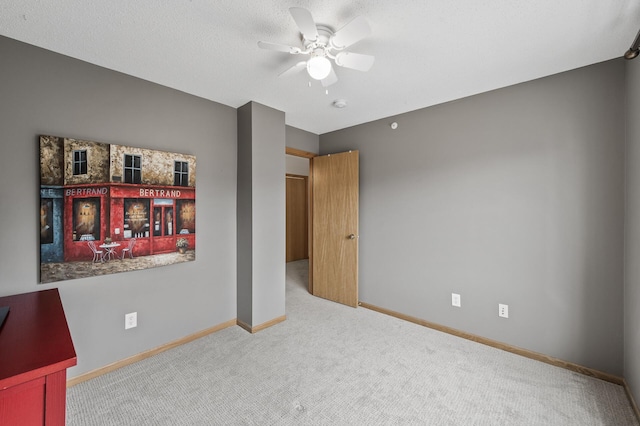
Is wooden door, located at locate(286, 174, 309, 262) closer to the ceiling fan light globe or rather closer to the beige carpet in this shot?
the beige carpet

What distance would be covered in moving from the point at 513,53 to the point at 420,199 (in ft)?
4.75

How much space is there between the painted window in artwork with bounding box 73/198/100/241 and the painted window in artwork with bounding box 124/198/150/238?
182mm

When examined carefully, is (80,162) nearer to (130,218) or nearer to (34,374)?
(130,218)

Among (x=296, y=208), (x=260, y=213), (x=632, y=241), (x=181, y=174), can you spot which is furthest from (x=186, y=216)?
(x=296, y=208)

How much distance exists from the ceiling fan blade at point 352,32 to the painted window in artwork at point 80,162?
Answer: 188 centimetres

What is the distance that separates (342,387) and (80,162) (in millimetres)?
2438

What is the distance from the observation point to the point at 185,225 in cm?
253

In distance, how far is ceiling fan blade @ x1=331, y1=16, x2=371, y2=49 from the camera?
1351 millimetres

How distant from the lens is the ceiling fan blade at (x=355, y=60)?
5.28 feet

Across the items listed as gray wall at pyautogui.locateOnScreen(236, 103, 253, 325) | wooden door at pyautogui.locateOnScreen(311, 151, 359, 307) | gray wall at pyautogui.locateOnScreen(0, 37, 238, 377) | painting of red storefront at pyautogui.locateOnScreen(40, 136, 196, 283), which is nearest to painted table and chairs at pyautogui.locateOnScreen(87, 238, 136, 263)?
painting of red storefront at pyautogui.locateOnScreen(40, 136, 196, 283)

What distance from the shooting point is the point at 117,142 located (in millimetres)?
2145

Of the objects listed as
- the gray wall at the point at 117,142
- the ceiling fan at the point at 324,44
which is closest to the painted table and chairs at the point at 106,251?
the gray wall at the point at 117,142

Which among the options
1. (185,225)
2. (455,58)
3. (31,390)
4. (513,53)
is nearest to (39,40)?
(185,225)

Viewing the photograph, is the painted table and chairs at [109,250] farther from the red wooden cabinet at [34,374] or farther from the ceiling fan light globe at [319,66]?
the ceiling fan light globe at [319,66]
